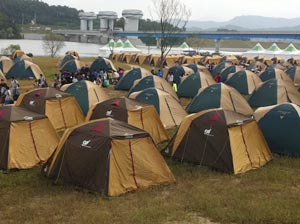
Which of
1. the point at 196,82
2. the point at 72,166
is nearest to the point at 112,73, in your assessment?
the point at 196,82

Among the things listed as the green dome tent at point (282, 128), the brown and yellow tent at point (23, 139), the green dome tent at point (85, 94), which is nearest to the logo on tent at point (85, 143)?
the brown and yellow tent at point (23, 139)

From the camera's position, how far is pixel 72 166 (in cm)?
970

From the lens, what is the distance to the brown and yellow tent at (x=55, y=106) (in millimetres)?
15172

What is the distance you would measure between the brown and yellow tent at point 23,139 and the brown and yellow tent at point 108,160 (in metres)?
1.27

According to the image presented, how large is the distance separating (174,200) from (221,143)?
2.68 m

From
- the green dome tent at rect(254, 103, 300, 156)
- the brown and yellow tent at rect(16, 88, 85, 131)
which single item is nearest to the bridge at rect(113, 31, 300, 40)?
the brown and yellow tent at rect(16, 88, 85, 131)

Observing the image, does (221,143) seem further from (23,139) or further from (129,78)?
(129,78)

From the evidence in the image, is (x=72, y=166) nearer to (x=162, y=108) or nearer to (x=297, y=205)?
(x=297, y=205)

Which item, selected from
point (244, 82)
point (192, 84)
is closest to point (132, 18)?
point (244, 82)

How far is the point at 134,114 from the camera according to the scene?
13430mm

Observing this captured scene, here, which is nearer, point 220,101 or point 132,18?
point 220,101

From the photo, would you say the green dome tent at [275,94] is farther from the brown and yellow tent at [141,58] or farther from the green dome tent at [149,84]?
the brown and yellow tent at [141,58]

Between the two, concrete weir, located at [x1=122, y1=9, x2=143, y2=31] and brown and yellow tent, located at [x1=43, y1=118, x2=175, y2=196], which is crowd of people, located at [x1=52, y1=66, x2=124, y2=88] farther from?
concrete weir, located at [x1=122, y1=9, x2=143, y2=31]

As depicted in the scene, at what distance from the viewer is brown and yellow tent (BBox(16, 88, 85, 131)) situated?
49.8 ft
